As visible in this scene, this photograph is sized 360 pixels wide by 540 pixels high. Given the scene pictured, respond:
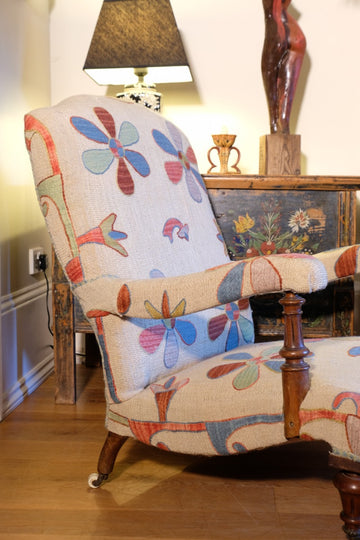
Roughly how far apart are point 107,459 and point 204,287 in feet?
1.70

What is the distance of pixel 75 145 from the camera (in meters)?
1.37

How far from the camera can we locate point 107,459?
1.38 m

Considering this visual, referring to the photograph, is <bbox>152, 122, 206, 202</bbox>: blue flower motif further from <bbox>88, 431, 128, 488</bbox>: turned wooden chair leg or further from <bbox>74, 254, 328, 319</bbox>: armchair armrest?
<bbox>88, 431, 128, 488</bbox>: turned wooden chair leg

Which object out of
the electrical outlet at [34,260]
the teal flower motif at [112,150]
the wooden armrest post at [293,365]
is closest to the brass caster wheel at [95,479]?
the wooden armrest post at [293,365]

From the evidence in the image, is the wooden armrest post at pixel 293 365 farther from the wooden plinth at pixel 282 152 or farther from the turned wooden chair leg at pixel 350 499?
the wooden plinth at pixel 282 152

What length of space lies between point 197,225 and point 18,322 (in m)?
0.78

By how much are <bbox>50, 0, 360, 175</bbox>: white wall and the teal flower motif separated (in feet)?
3.21

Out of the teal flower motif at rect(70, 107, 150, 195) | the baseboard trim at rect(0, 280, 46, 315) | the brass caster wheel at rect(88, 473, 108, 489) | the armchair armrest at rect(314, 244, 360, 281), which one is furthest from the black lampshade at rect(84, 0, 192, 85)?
the brass caster wheel at rect(88, 473, 108, 489)

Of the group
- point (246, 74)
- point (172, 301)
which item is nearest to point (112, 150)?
point (172, 301)

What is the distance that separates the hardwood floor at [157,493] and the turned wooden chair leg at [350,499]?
0.53ft

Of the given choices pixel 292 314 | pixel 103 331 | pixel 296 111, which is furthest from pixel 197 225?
pixel 296 111

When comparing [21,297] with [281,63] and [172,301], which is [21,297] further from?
[281,63]

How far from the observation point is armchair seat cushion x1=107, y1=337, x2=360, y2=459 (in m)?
1.04

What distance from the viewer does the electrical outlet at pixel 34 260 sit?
2191 mm
